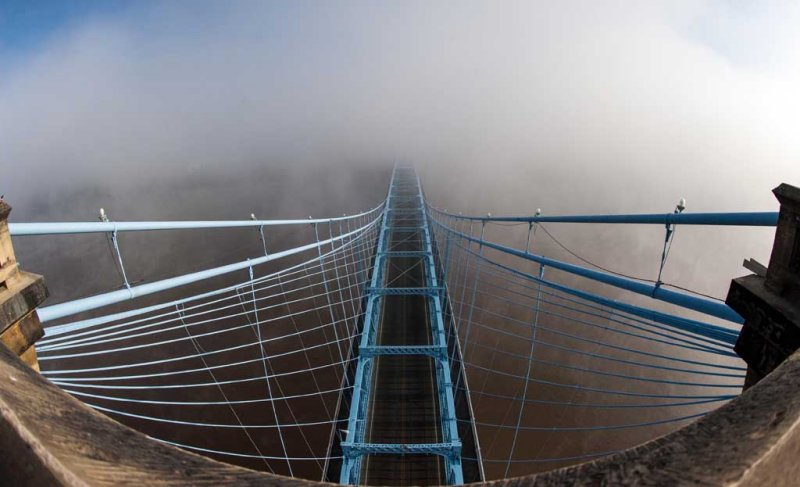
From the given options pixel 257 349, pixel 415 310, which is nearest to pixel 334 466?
pixel 415 310

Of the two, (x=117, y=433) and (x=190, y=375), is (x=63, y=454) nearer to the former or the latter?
(x=117, y=433)

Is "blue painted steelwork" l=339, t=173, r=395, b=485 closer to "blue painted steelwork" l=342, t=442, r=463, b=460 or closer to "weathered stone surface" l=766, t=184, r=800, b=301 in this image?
"blue painted steelwork" l=342, t=442, r=463, b=460

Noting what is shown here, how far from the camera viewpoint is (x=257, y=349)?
9891mm

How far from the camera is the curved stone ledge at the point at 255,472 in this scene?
0.39 m

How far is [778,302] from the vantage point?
874 millimetres

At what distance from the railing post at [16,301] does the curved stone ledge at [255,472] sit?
1.85ft

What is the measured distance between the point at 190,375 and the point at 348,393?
481cm

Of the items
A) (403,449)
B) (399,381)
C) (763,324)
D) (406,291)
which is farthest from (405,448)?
(763,324)

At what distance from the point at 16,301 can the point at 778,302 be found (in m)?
1.78

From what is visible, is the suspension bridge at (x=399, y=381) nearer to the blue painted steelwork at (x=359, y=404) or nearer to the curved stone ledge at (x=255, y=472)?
the blue painted steelwork at (x=359, y=404)

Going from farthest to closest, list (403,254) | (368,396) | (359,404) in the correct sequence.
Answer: (403,254), (368,396), (359,404)

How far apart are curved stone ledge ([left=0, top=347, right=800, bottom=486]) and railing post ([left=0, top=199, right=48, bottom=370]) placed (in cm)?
57

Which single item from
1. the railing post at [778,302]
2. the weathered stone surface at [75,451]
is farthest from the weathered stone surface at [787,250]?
the weathered stone surface at [75,451]

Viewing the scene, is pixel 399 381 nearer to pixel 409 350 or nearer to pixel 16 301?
pixel 409 350
